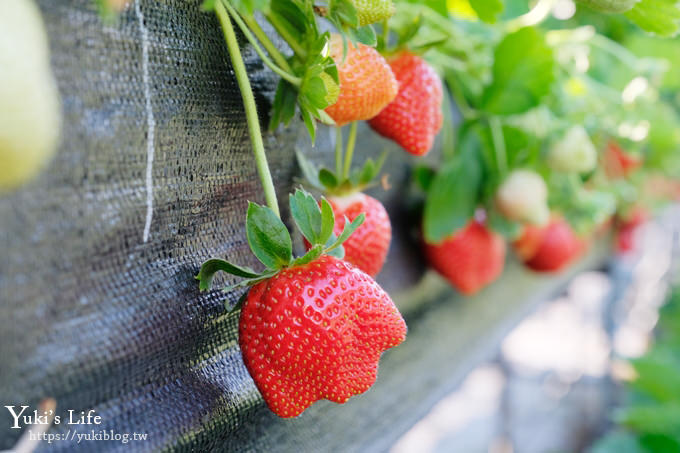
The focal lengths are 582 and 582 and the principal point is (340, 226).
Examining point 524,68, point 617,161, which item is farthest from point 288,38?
point 617,161

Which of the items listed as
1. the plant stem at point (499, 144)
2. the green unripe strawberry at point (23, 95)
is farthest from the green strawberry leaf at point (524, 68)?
the green unripe strawberry at point (23, 95)

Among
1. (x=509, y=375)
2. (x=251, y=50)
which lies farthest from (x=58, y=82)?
(x=509, y=375)

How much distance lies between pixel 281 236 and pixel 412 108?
22 centimetres

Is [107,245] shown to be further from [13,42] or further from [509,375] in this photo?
[509,375]

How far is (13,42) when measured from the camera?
224 millimetres

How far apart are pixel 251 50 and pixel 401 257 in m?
0.41

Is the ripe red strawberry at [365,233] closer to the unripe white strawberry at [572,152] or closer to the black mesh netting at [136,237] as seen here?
the black mesh netting at [136,237]

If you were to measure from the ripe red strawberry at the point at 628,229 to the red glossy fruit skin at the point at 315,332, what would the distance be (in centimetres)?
153

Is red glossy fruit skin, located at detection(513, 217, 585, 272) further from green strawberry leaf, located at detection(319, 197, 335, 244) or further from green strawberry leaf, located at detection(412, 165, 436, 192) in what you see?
green strawberry leaf, located at detection(319, 197, 335, 244)

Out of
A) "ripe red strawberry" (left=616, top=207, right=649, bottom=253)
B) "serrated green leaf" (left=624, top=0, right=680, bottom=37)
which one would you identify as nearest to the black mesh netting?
"serrated green leaf" (left=624, top=0, right=680, bottom=37)

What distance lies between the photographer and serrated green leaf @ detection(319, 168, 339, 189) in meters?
0.48

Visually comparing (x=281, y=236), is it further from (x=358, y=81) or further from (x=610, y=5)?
(x=610, y=5)

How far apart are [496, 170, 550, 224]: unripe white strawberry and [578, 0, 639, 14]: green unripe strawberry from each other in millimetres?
384

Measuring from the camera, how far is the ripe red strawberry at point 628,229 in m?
1.71
